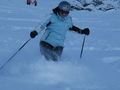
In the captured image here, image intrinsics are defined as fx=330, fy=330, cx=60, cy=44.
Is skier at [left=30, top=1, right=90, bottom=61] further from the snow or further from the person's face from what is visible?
the snow

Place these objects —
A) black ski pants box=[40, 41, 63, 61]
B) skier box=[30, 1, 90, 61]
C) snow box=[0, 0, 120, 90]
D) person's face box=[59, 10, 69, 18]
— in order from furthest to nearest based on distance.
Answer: black ski pants box=[40, 41, 63, 61], skier box=[30, 1, 90, 61], person's face box=[59, 10, 69, 18], snow box=[0, 0, 120, 90]

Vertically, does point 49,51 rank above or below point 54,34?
below

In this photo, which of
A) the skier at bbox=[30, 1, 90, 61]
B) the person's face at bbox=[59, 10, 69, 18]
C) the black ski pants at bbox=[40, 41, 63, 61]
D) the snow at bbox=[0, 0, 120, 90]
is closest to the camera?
the snow at bbox=[0, 0, 120, 90]

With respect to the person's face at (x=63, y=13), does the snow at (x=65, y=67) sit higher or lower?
lower

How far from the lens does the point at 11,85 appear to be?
16.6ft

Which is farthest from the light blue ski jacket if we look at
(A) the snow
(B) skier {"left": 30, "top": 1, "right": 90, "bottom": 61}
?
(A) the snow

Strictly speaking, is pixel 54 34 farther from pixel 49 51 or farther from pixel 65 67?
pixel 65 67

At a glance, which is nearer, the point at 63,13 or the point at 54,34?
the point at 63,13

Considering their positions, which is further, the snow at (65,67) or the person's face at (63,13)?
the person's face at (63,13)

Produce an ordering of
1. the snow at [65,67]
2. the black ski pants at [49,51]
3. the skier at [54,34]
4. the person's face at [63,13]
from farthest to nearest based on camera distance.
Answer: the black ski pants at [49,51], the skier at [54,34], the person's face at [63,13], the snow at [65,67]

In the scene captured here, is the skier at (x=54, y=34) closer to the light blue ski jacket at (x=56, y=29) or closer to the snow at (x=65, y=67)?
the light blue ski jacket at (x=56, y=29)

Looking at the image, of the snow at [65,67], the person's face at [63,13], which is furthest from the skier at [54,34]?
the snow at [65,67]

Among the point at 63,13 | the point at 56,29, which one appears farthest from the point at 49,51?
the point at 63,13

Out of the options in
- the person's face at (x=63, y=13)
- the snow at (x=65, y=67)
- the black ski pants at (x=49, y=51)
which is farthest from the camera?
the black ski pants at (x=49, y=51)
